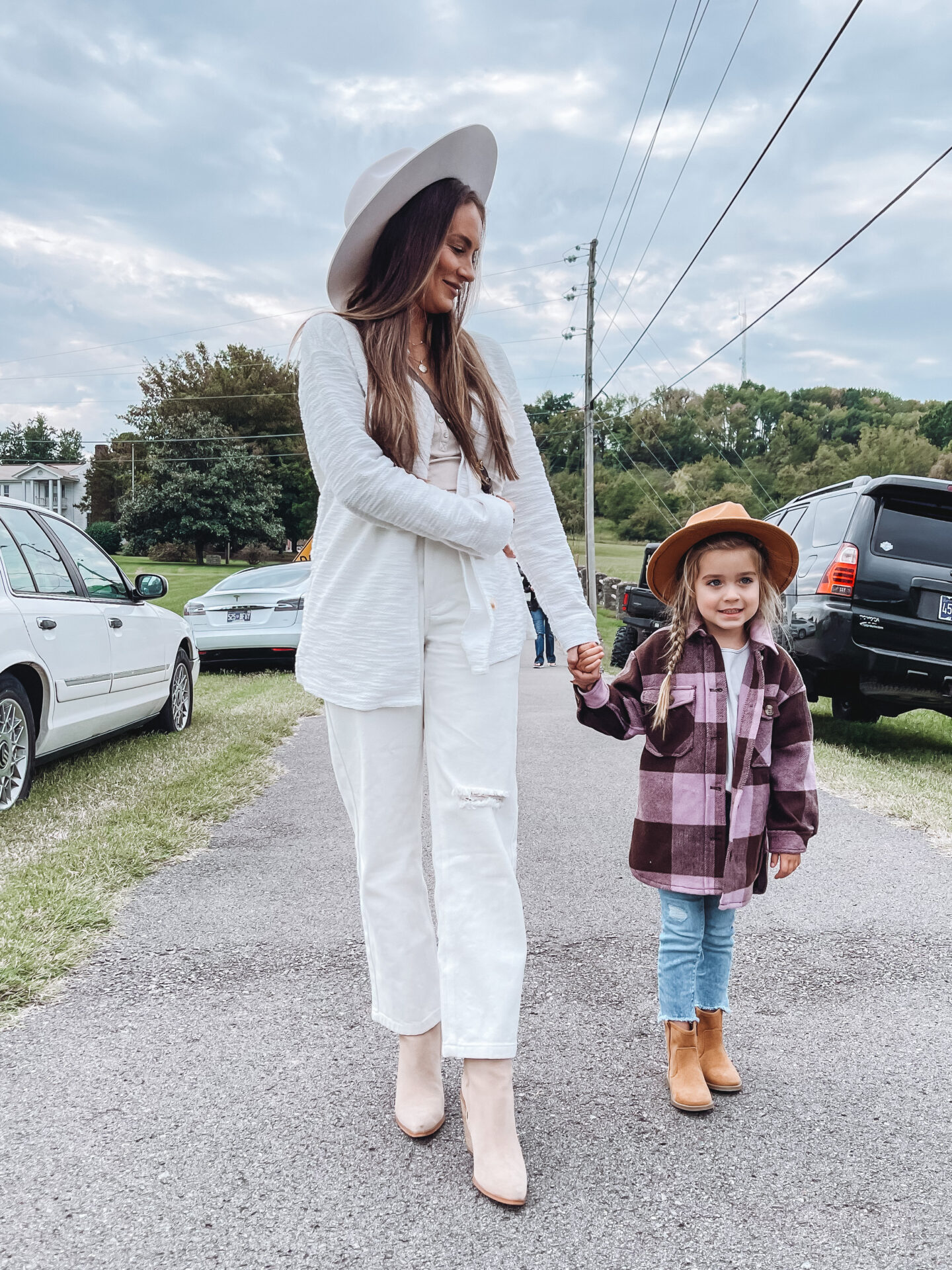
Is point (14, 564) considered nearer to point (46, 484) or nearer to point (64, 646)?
point (64, 646)

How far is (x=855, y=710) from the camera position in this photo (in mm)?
7766

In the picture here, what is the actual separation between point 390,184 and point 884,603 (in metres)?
5.76

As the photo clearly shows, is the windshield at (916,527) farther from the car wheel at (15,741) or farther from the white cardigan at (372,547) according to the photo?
the white cardigan at (372,547)

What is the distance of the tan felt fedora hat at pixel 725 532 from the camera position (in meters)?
2.73

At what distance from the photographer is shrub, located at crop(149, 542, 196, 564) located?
53.6 metres

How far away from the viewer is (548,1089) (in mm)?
2543

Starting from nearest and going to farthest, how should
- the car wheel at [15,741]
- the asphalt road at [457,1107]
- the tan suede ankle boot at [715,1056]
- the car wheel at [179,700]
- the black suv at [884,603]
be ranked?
the asphalt road at [457,1107]
the tan suede ankle boot at [715,1056]
the car wheel at [15,741]
the black suv at [884,603]
the car wheel at [179,700]

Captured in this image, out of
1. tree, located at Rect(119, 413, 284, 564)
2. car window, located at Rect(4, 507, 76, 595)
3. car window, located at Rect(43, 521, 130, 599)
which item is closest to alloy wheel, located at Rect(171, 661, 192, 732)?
car window, located at Rect(43, 521, 130, 599)

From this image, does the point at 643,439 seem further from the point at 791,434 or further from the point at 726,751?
the point at 726,751

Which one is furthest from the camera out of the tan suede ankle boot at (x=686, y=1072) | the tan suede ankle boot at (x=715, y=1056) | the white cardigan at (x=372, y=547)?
the tan suede ankle boot at (x=715, y=1056)

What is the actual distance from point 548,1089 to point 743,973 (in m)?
1.06

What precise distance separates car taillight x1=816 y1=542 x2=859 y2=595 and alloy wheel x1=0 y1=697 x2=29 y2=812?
5215 mm

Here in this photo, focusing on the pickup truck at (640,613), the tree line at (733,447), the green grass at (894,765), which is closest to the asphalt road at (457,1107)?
the green grass at (894,765)

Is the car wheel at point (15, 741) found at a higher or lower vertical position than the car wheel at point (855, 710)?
higher
